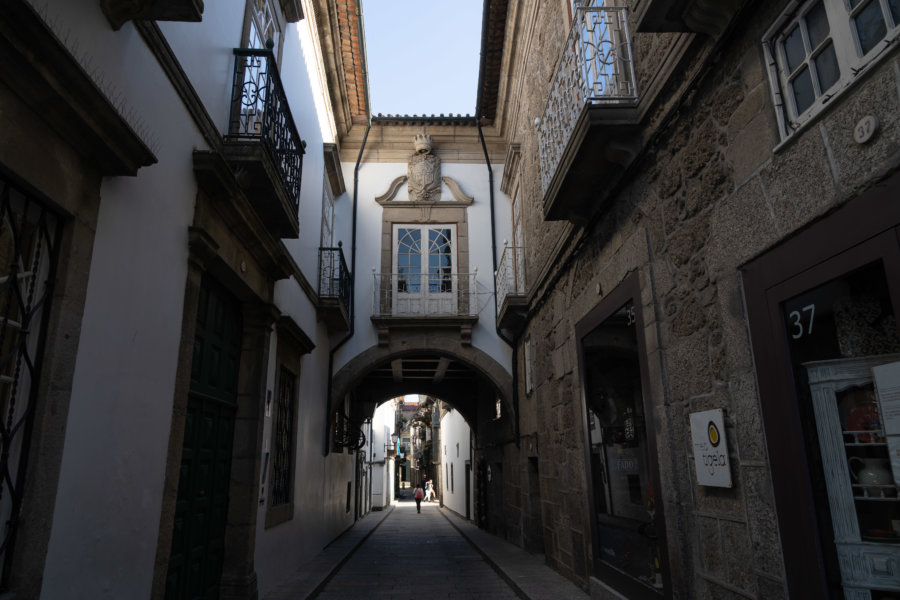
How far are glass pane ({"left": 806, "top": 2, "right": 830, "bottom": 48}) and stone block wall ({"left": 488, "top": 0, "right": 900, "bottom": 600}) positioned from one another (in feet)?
0.52

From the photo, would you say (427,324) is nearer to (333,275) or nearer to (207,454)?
(333,275)

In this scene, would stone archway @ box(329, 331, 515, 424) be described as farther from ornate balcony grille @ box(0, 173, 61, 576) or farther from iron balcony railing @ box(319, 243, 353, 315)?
ornate balcony grille @ box(0, 173, 61, 576)

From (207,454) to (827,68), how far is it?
5.01 m

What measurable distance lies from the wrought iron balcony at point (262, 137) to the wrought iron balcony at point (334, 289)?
11.4 ft

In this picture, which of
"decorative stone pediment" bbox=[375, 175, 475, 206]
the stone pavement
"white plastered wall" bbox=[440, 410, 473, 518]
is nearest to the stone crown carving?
"decorative stone pediment" bbox=[375, 175, 475, 206]

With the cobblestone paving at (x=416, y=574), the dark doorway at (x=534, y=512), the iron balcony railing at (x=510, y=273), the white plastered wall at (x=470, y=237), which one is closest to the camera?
the cobblestone paving at (x=416, y=574)

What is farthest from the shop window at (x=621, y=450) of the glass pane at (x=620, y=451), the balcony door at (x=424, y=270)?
the balcony door at (x=424, y=270)

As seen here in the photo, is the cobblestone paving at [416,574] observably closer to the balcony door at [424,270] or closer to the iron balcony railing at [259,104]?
the balcony door at [424,270]

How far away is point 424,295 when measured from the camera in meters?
10.8

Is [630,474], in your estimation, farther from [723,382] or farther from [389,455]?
[389,455]

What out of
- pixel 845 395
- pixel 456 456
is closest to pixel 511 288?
pixel 845 395

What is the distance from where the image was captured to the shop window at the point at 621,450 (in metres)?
4.32

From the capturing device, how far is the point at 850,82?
2299 mm

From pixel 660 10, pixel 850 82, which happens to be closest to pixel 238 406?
pixel 660 10
